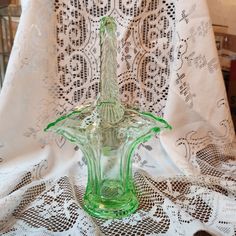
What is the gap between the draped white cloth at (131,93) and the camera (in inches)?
28.5

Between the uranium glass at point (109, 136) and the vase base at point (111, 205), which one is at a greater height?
the uranium glass at point (109, 136)

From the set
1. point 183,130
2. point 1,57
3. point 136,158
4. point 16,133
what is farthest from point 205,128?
point 1,57

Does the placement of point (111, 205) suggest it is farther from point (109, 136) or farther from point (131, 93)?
point (131, 93)

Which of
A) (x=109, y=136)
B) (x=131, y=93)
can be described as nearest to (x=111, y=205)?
(x=109, y=136)

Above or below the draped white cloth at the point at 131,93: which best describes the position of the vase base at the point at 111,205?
below

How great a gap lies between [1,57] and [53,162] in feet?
1.92

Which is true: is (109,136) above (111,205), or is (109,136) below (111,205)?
above

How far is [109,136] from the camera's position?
2.18ft

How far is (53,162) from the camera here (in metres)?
0.80

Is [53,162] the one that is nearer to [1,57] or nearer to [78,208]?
[78,208]

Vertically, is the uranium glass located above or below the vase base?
above

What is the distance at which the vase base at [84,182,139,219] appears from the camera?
64 cm

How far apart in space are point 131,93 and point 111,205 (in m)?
0.26

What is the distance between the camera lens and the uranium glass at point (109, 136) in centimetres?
63
